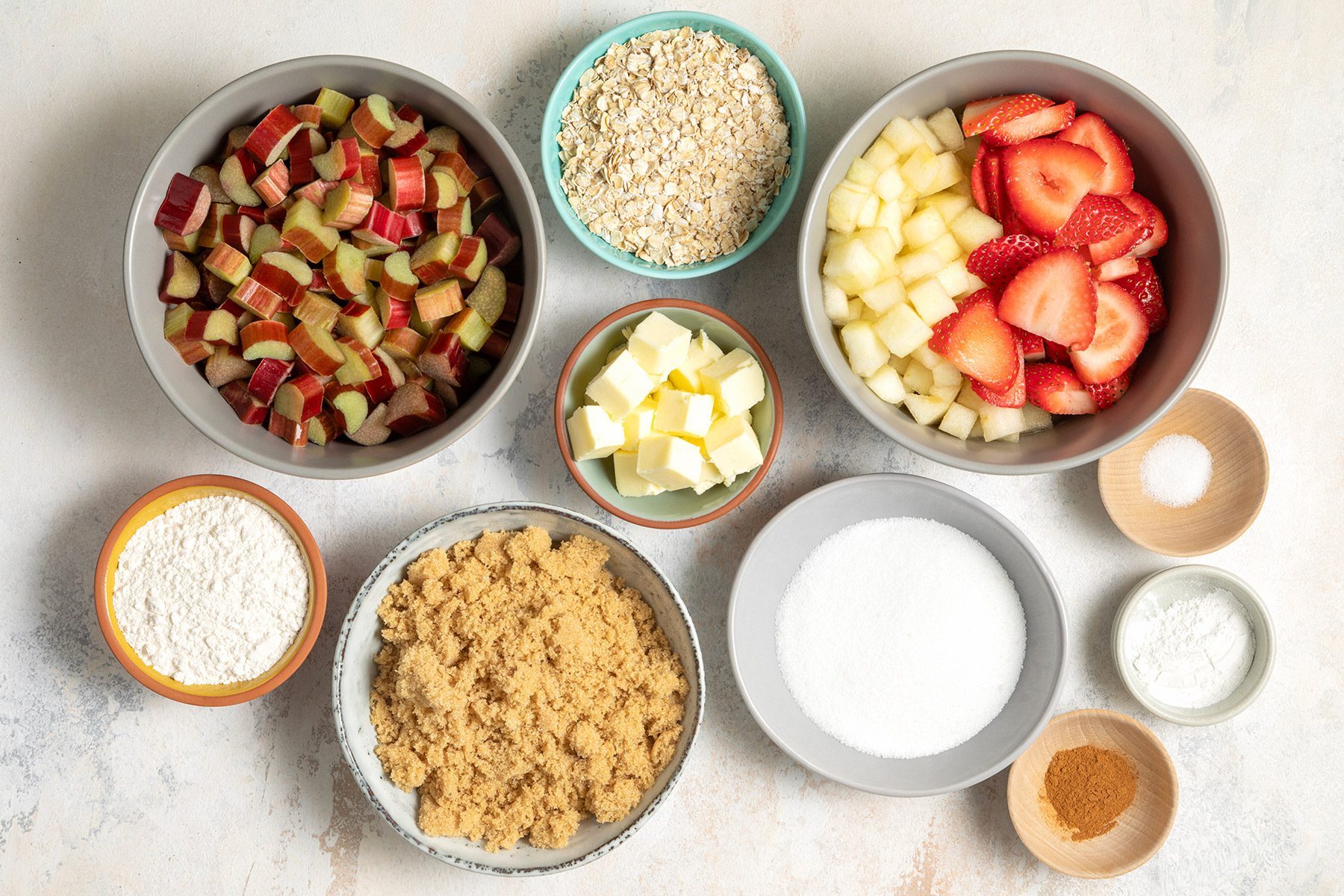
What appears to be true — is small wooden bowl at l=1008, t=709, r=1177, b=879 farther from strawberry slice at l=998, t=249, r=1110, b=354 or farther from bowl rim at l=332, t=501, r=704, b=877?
strawberry slice at l=998, t=249, r=1110, b=354

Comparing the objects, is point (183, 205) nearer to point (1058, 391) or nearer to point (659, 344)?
point (659, 344)

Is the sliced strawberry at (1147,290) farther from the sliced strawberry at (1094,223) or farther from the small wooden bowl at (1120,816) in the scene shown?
the small wooden bowl at (1120,816)

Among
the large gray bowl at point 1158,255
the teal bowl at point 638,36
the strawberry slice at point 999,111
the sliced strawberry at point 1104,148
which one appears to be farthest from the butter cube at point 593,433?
the sliced strawberry at point 1104,148

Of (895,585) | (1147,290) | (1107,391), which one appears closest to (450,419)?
(895,585)

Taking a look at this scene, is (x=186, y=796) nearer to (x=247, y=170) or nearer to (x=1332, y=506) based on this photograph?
(x=247, y=170)

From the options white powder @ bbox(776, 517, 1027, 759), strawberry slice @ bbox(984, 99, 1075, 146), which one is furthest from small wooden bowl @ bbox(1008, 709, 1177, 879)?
strawberry slice @ bbox(984, 99, 1075, 146)
